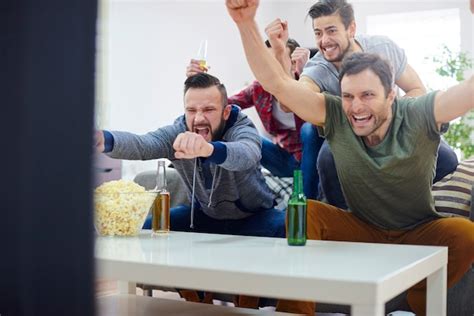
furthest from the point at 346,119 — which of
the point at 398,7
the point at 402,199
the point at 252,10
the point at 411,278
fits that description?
the point at 398,7

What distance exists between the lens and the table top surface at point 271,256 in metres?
1.25

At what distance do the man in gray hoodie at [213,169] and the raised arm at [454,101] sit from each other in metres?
0.61

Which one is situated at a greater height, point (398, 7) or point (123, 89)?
point (398, 7)

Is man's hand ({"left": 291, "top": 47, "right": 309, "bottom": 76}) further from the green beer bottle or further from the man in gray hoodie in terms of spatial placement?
the green beer bottle

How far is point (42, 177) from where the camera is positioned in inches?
16.3

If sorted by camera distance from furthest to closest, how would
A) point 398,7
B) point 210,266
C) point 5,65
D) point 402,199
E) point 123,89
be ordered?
point 398,7 < point 123,89 < point 402,199 < point 210,266 < point 5,65

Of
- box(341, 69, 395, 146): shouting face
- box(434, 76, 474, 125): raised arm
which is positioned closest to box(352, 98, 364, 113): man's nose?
box(341, 69, 395, 146): shouting face

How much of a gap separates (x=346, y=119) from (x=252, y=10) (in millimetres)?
431

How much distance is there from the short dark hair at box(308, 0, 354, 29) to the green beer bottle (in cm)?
88

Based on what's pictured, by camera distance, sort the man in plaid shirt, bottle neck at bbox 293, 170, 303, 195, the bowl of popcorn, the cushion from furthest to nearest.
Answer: the man in plaid shirt
the cushion
the bowl of popcorn
bottle neck at bbox 293, 170, 303, 195

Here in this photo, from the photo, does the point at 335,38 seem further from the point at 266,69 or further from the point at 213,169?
the point at 213,169

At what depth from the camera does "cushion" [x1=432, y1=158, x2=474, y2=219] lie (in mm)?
2205

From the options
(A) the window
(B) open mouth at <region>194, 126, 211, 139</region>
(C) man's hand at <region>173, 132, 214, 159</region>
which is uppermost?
(A) the window

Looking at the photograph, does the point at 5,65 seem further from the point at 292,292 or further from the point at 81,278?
the point at 292,292
